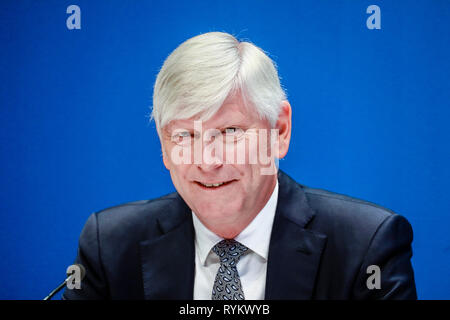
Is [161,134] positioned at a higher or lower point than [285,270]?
higher

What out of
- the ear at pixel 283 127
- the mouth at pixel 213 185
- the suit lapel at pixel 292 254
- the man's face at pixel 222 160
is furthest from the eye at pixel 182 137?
the suit lapel at pixel 292 254

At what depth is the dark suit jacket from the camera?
176cm

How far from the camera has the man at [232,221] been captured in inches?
64.8

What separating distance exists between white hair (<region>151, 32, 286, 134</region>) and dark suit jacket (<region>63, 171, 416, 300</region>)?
1.25 feet

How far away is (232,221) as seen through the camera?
1.76 metres

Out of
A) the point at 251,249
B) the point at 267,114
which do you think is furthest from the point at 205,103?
the point at 251,249

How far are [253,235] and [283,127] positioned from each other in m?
0.38

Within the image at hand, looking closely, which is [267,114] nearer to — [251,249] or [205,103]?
[205,103]

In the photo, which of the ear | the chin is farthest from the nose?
the ear

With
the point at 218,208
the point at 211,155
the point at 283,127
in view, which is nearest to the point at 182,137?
the point at 211,155
